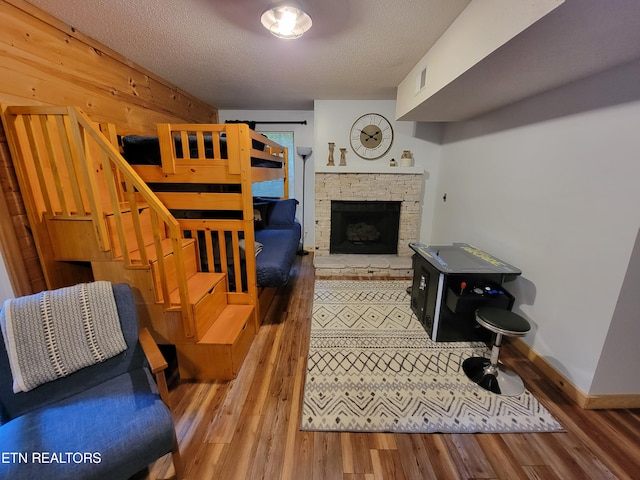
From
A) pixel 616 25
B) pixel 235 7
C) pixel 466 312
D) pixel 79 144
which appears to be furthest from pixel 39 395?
pixel 616 25

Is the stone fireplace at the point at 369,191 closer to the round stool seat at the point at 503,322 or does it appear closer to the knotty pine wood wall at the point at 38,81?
the round stool seat at the point at 503,322

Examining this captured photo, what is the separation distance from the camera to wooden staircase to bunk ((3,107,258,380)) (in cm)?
147

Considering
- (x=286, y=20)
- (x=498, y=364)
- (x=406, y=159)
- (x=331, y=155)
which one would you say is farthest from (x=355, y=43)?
(x=498, y=364)

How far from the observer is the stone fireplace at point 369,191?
375cm

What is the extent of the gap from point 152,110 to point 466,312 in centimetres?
353

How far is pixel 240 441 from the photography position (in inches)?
55.4

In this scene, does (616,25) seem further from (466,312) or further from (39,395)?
(39,395)

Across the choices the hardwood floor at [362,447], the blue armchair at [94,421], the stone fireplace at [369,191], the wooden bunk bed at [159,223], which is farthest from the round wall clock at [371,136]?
the blue armchair at [94,421]

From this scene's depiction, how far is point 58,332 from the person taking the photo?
121cm

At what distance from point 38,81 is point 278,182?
302 cm

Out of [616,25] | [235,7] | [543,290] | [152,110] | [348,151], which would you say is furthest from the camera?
[348,151]

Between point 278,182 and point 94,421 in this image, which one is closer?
point 94,421

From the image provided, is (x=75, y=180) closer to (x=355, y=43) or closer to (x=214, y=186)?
(x=214, y=186)

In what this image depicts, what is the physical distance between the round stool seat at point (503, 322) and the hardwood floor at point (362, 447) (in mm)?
498
